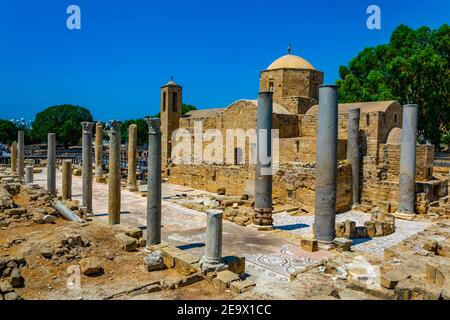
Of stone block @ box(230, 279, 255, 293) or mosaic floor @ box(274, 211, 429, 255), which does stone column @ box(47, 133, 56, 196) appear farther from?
stone block @ box(230, 279, 255, 293)

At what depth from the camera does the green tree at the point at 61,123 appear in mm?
53500

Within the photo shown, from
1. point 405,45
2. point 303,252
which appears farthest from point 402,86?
point 303,252

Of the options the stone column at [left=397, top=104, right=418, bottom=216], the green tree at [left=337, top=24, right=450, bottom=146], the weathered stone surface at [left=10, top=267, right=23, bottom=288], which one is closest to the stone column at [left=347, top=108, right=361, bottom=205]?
the stone column at [left=397, top=104, right=418, bottom=216]

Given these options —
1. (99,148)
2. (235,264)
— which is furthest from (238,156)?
(235,264)

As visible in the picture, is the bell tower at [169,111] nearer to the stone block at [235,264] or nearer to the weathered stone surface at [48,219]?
the weathered stone surface at [48,219]

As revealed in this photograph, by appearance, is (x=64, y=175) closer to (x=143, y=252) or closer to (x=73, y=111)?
(x=143, y=252)

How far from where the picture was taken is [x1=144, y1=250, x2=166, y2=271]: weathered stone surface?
288 inches

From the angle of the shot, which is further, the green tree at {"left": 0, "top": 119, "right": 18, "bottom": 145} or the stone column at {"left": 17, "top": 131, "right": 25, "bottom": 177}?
the green tree at {"left": 0, "top": 119, "right": 18, "bottom": 145}

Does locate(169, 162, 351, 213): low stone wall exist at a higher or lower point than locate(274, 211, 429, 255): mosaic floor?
higher

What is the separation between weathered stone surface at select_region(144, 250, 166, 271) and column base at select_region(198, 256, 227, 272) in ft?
2.67

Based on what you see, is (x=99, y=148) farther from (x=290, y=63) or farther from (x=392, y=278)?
(x=392, y=278)

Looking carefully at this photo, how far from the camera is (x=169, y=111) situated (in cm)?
2995

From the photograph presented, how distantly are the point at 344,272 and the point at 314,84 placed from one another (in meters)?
20.3

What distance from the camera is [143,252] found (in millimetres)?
8539
